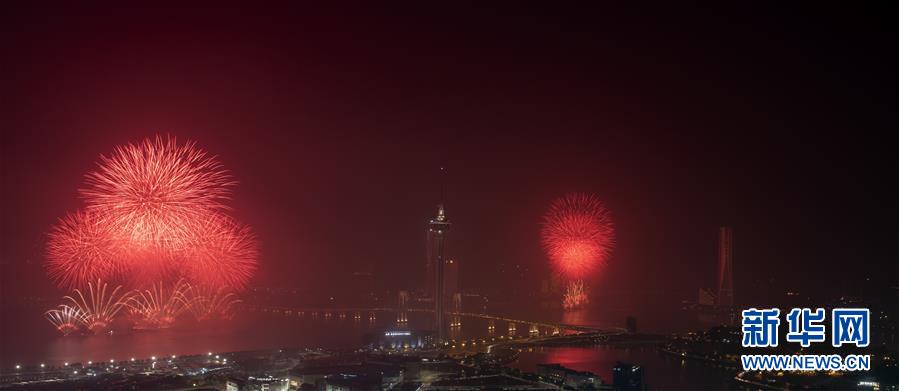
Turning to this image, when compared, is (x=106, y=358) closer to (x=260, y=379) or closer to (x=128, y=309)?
(x=260, y=379)

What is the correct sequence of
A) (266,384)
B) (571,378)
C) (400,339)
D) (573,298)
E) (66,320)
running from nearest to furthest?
(266,384)
(571,378)
(400,339)
(66,320)
(573,298)

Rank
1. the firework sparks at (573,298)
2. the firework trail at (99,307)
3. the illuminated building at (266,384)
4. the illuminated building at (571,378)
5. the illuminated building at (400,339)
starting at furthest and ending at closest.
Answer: the firework sparks at (573,298)
the firework trail at (99,307)
the illuminated building at (400,339)
the illuminated building at (571,378)
the illuminated building at (266,384)

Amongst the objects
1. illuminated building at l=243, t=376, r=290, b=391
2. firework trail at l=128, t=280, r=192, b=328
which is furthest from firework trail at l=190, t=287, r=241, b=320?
illuminated building at l=243, t=376, r=290, b=391

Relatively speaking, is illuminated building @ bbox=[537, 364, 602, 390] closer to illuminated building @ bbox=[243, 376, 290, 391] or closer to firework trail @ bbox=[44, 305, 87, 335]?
→ illuminated building @ bbox=[243, 376, 290, 391]

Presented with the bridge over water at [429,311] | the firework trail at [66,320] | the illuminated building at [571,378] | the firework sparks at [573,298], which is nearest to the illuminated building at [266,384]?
the illuminated building at [571,378]

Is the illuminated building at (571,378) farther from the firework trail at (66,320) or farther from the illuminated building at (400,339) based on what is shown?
the firework trail at (66,320)

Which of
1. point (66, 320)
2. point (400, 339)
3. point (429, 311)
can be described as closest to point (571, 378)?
point (400, 339)

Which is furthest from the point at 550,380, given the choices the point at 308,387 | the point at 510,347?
the point at 510,347

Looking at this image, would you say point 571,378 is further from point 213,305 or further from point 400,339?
point 213,305
